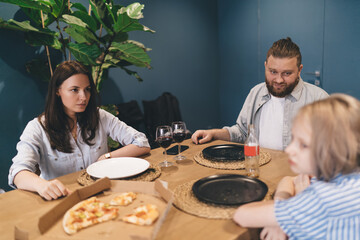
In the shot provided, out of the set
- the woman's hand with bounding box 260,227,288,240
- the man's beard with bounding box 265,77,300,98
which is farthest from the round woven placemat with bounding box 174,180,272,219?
the man's beard with bounding box 265,77,300,98

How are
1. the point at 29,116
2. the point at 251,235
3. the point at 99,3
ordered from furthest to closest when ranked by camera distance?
the point at 29,116 → the point at 99,3 → the point at 251,235

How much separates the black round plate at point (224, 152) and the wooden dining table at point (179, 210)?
0.26 ft

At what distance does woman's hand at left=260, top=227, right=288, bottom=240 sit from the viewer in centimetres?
94

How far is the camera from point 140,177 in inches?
A: 53.6

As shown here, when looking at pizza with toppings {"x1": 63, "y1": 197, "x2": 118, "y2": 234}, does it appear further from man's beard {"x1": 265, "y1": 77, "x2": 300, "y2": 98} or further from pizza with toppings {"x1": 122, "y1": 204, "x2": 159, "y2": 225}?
man's beard {"x1": 265, "y1": 77, "x2": 300, "y2": 98}

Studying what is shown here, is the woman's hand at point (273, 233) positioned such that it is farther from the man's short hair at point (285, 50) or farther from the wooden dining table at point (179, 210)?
the man's short hair at point (285, 50)

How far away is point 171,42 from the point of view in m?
4.00

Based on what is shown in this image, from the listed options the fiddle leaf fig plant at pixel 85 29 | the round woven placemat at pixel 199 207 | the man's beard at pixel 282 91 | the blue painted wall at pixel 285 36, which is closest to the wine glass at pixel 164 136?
the round woven placemat at pixel 199 207

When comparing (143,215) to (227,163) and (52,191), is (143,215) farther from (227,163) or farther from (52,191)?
(227,163)

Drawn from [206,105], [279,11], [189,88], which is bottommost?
[206,105]

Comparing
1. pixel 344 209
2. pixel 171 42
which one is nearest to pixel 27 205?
pixel 344 209

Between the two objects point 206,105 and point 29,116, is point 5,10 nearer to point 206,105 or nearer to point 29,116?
point 29,116

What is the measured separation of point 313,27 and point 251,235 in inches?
127

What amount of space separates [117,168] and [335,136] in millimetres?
1010
